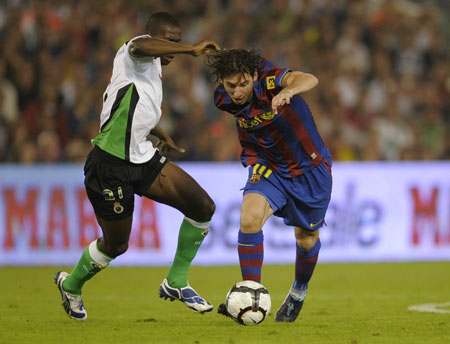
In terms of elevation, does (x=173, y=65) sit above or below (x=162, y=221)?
above

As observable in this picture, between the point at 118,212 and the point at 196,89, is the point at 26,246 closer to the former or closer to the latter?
the point at 196,89

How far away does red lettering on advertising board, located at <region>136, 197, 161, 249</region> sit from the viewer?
12.3m

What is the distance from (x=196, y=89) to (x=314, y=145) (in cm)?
797

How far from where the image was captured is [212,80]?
570 inches

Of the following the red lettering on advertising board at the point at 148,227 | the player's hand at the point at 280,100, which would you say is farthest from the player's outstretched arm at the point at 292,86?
the red lettering on advertising board at the point at 148,227

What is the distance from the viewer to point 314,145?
6.73 m

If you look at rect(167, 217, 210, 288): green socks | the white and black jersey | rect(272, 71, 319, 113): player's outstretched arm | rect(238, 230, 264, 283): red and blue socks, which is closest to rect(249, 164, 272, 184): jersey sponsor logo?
rect(238, 230, 264, 283): red and blue socks

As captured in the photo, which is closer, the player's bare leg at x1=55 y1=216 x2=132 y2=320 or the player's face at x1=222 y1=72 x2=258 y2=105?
the player's face at x1=222 y1=72 x2=258 y2=105

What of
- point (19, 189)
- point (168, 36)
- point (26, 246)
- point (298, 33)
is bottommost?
point (26, 246)

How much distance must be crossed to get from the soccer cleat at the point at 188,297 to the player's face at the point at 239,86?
5.25 feet

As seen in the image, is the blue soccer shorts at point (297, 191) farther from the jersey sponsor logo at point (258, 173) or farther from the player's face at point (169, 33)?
the player's face at point (169, 33)

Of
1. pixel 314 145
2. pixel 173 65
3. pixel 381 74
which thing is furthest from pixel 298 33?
pixel 314 145

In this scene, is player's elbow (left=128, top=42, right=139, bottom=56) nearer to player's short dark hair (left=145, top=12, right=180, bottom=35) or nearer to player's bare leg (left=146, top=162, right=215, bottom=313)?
player's short dark hair (left=145, top=12, right=180, bottom=35)

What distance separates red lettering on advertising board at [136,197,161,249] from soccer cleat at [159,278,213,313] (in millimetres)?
5469
